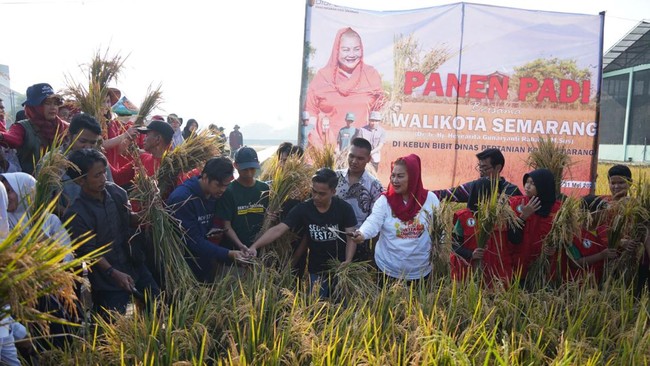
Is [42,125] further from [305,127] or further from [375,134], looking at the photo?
[375,134]

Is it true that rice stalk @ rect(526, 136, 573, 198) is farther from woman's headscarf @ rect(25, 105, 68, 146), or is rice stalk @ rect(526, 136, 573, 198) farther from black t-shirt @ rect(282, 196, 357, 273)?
woman's headscarf @ rect(25, 105, 68, 146)

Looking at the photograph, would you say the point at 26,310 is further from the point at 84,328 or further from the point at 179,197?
the point at 179,197

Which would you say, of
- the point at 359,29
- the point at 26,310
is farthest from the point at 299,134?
the point at 26,310

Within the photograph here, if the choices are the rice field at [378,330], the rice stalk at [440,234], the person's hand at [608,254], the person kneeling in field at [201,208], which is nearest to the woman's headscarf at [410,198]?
the rice stalk at [440,234]

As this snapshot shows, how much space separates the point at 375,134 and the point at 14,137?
158 inches

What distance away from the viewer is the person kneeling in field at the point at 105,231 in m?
3.17

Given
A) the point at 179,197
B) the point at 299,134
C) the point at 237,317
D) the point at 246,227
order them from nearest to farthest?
the point at 237,317, the point at 179,197, the point at 246,227, the point at 299,134

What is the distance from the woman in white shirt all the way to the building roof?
2750cm

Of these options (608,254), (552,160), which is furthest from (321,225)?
(552,160)

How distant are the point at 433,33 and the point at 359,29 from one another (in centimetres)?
93

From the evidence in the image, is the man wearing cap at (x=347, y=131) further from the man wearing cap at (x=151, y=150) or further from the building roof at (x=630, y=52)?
the building roof at (x=630, y=52)

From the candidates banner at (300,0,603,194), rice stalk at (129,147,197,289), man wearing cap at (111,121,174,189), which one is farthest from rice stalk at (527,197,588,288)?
banner at (300,0,603,194)

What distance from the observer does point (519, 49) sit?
6988 mm

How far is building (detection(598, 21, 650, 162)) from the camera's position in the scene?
28266mm
